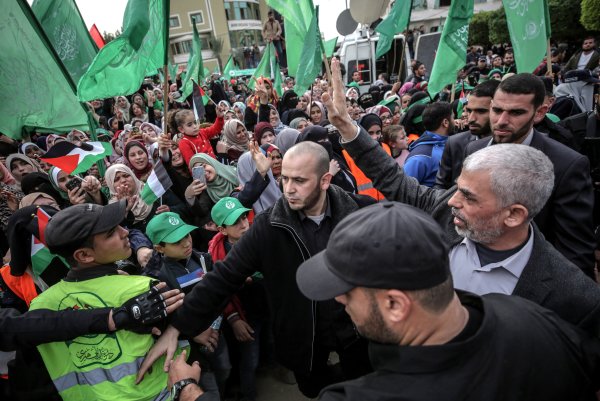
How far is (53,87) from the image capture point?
296 cm

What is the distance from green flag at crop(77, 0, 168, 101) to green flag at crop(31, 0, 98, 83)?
422mm

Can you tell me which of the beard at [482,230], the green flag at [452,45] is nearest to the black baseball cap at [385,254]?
the beard at [482,230]

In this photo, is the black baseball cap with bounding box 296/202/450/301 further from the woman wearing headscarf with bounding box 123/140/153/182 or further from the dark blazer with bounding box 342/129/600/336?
the woman wearing headscarf with bounding box 123/140/153/182

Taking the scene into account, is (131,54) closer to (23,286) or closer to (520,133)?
(23,286)

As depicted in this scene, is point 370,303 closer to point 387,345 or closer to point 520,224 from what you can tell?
point 387,345

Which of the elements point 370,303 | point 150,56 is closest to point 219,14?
point 150,56

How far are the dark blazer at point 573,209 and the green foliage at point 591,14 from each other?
747 inches

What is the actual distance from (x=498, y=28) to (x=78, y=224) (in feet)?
97.2

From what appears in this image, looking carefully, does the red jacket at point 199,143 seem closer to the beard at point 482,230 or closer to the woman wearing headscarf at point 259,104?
the woman wearing headscarf at point 259,104

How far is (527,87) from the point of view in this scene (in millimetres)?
2221

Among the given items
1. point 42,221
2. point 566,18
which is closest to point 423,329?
point 42,221

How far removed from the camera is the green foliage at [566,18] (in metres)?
20.1

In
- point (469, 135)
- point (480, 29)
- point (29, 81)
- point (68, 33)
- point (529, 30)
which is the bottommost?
point (480, 29)

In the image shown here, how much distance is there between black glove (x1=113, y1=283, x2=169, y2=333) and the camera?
153 centimetres
